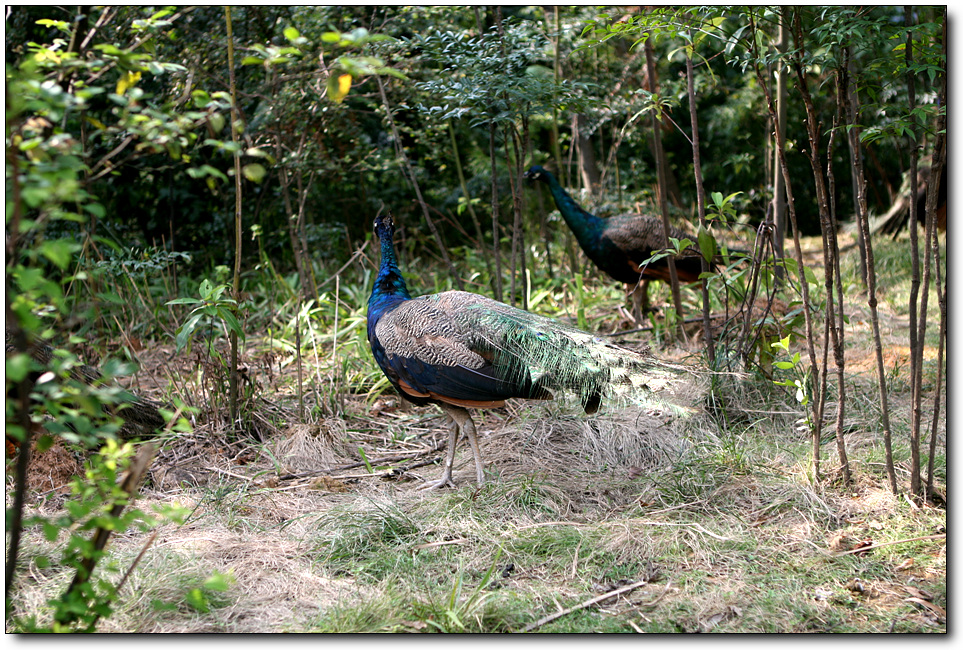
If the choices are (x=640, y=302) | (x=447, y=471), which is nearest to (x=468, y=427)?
(x=447, y=471)

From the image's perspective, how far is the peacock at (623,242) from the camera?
595 cm

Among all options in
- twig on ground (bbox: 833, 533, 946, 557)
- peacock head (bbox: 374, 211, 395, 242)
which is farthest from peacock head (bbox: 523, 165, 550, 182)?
twig on ground (bbox: 833, 533, 946, 557)

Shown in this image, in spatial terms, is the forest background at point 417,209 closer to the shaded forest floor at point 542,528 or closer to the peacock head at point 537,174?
the shaded forest floor at point 542,528

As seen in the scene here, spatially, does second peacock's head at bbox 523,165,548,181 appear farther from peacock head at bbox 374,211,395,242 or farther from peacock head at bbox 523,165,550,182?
peacock head at bbox 374,211,395,242

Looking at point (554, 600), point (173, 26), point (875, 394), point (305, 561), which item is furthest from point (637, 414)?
point (173, 26)

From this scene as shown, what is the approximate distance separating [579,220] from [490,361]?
2.83 metres

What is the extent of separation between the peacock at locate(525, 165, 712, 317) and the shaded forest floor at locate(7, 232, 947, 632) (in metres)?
1.67

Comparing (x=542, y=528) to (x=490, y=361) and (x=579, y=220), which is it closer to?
(x=490, y=361)

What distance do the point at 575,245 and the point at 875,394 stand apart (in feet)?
12.6

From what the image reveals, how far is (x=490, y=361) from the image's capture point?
367 centimetres

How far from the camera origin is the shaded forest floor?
102 inches

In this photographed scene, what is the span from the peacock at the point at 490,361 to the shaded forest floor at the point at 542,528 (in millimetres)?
447

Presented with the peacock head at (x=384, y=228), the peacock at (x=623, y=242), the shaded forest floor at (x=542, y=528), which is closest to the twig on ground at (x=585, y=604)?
the shaded forest floor at (x=542, y=528)

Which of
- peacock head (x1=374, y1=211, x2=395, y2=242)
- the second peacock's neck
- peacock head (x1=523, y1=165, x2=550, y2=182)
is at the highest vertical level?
peacock head (x1=523, y1=165, x2=550, y2=182)
